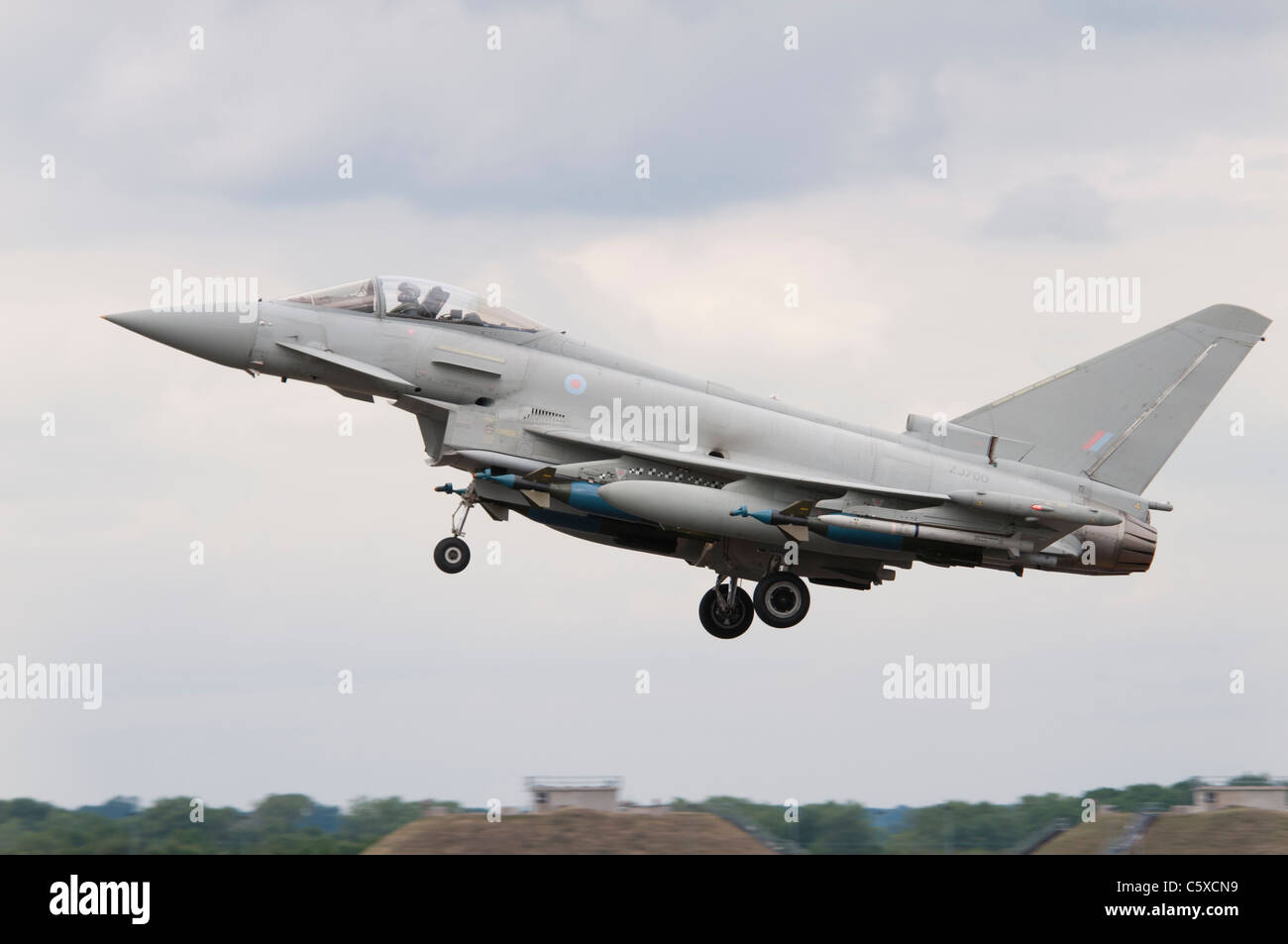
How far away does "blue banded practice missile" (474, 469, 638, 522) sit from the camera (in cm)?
2017

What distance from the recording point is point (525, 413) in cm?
2056

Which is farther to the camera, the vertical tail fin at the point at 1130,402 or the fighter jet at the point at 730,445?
the vertical tail fin at the point at 1130,402

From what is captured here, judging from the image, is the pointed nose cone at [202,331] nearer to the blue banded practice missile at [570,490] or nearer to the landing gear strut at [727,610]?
the blue banded practice missile at [570,490]

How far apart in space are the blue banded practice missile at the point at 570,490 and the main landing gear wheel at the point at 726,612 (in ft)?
8.41

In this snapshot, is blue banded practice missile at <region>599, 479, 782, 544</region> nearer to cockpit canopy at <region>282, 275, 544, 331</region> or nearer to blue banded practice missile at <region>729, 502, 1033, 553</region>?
blue banded practice missile at <region>729, 502, 1033, 553</region>

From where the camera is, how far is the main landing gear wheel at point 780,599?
71.3 feet

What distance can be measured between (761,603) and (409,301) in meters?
6.04

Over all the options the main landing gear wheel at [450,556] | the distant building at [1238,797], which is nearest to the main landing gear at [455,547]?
the main landing gear wheel at [450,556]

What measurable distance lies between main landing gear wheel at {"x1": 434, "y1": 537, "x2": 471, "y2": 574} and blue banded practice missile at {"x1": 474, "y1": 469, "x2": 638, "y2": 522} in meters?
0.91

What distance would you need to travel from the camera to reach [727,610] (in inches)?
885
